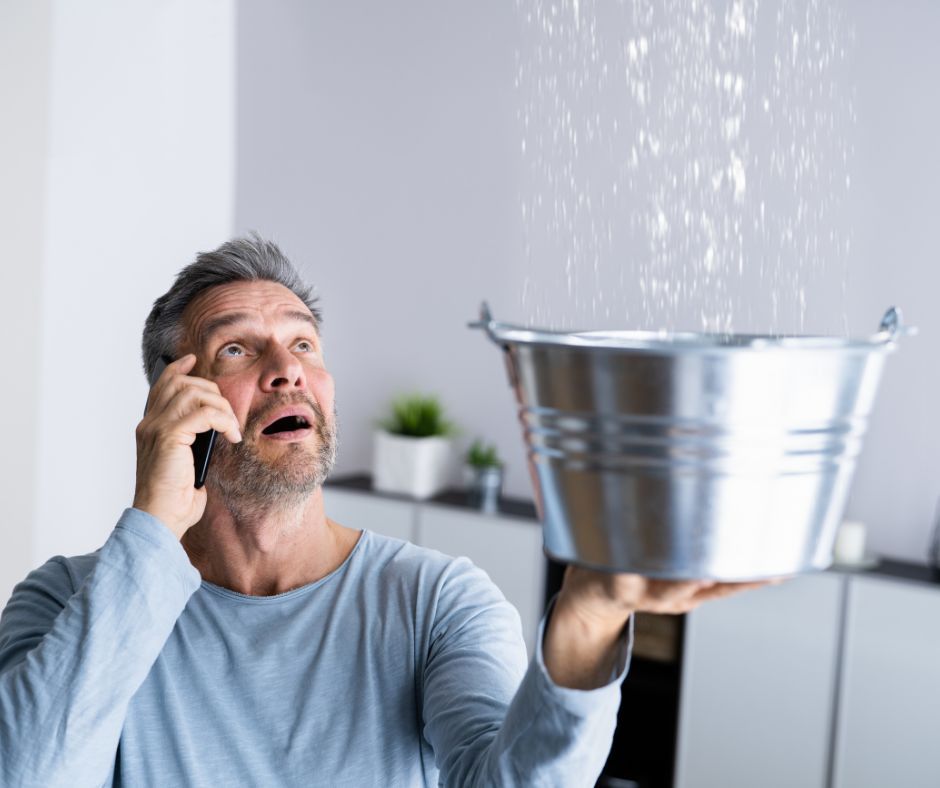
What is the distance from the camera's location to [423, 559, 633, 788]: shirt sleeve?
0.84 m

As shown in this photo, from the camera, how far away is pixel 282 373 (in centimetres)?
139

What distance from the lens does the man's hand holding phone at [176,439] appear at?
1.19 meters

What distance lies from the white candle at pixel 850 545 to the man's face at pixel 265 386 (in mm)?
1999

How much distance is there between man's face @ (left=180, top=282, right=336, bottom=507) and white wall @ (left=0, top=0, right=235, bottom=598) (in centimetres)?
158

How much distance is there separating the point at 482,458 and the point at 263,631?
235 cm

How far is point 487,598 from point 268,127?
126 inches

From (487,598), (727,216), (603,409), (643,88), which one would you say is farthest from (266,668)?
(643,88)

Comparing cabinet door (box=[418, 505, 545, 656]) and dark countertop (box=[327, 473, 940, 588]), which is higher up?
dark countertop (box=[327, 473, 940, 588])

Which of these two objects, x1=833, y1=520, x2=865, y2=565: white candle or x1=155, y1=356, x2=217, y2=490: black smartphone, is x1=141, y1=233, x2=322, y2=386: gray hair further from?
x1=833, y1=520, x2=865, y2=565: white candle

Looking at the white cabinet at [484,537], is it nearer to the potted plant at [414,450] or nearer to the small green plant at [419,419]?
the potted plant at [414,450]

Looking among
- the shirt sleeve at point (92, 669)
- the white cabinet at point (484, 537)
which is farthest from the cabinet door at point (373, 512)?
the shirt sleeve at point (92, 669)

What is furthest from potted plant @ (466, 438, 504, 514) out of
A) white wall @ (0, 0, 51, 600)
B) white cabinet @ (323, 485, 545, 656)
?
white wall @ (0, 0, 51, 600)

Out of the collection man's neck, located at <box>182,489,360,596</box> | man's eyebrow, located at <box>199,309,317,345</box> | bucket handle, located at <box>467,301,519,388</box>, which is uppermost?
bucket handle, located at <box>467,301,519,388</box>

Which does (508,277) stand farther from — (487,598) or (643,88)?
(487,598)
